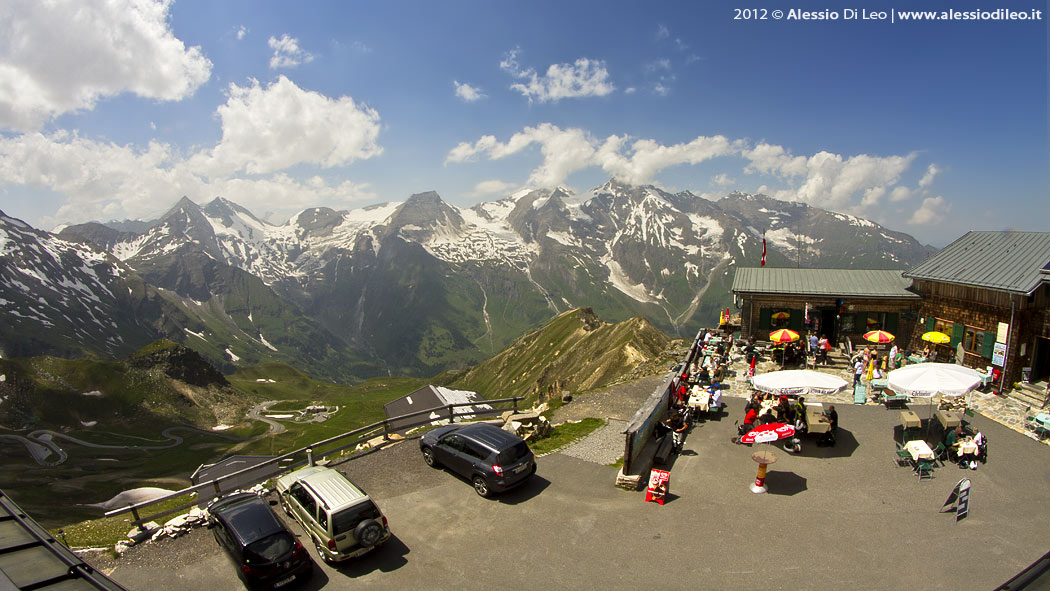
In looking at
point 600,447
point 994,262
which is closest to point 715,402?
point 600,447

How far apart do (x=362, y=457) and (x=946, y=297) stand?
125 feet

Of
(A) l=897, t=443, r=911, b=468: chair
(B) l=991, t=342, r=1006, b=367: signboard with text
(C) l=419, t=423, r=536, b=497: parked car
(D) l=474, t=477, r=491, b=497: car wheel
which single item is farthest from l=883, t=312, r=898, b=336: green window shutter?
(D) l=474, t=477, r=491, b=497: car wheel

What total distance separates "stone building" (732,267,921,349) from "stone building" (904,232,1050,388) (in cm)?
119

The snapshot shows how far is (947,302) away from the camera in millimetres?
32219

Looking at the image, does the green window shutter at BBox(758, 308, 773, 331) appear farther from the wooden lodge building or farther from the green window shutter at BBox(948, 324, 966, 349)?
the green window shutter at BBox(948, 324, 966, 349)

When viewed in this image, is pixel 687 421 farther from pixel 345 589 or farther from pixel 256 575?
pixel 256 575

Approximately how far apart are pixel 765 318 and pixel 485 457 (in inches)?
1127

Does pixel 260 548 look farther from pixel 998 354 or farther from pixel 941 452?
pixel 998 354

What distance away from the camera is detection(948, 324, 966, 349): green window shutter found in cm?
3044

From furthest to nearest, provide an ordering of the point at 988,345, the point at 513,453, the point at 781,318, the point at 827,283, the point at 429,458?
the point at 827,283
the point at 781,318
the point at 988,345
the point at 429,458
the point at 513,453

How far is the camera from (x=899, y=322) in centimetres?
3616

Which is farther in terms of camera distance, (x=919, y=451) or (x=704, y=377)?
(x=704, y=377)

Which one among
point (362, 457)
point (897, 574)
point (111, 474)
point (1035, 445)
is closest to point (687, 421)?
point (897, 574)

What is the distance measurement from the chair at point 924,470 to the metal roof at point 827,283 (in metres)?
20.6
